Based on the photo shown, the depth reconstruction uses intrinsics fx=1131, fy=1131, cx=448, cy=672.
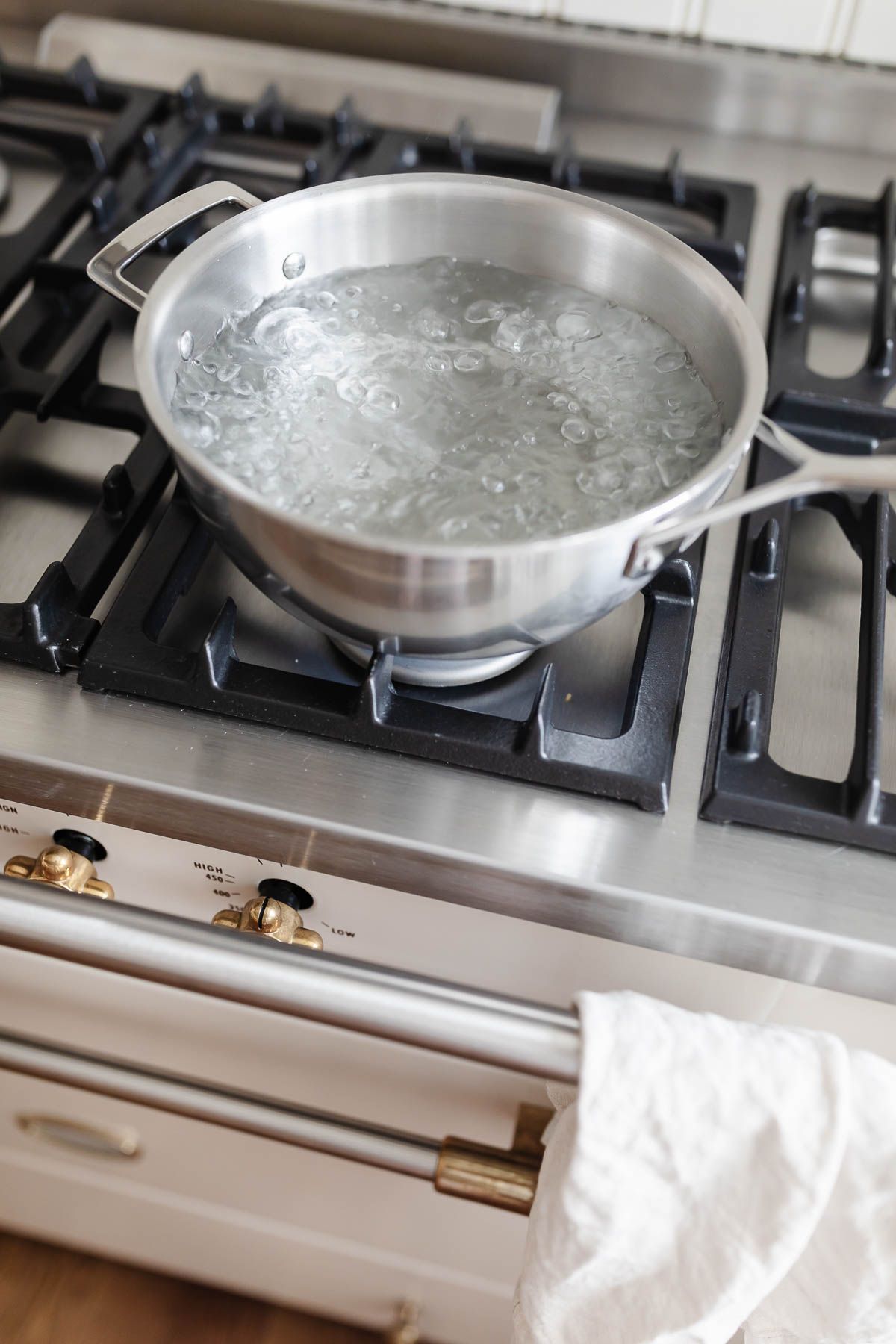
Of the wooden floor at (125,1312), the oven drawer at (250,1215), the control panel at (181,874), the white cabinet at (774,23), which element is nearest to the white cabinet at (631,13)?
the white cabinet at (774,23)

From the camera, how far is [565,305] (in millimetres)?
563

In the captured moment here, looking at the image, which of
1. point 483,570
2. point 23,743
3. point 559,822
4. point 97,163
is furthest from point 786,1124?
point 97,163

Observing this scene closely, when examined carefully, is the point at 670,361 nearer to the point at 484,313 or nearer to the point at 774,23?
the point at 484,313

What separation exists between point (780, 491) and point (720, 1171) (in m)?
0.27

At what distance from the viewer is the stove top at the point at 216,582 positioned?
Result: 498 mm

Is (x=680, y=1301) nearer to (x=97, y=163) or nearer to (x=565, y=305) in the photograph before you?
(x=565, y=305)

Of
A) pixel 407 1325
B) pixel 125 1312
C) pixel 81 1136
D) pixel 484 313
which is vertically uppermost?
pixel 484 313

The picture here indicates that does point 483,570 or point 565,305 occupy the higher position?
point 565,305

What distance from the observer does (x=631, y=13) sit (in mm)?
833

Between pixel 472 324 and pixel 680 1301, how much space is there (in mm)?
459

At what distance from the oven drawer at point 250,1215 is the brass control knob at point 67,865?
0.25m

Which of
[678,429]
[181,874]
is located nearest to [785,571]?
[678,429]

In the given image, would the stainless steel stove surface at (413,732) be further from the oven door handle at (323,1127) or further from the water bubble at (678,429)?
the oven door handle at (323,1127)

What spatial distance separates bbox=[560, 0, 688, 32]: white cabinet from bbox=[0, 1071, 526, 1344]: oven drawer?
2.69 feet
